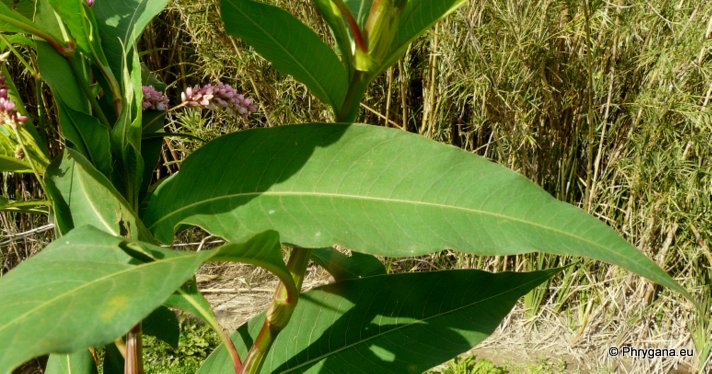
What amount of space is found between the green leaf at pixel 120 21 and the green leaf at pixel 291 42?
0.07 metres

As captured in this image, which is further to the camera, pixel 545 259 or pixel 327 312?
pixel 545 259

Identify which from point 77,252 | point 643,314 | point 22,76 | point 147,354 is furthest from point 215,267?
point 77,252

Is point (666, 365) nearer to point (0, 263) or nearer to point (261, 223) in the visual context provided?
point (261, 223)

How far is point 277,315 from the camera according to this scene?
1.68 feet

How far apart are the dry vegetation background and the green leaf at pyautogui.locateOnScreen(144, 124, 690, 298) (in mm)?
1766

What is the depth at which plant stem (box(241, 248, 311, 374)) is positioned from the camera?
509 millimetres

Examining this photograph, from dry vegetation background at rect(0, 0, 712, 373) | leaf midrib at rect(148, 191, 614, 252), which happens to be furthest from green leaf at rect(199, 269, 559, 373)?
dry vegetation background at rect(0, 0, 712, 373)

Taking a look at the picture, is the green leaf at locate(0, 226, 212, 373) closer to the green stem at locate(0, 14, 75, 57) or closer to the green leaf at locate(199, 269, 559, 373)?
the green stem at locate(0, 14, 75, 57)

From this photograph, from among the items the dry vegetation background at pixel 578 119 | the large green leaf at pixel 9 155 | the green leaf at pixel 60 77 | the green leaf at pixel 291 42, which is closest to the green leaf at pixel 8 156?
the large green leaf at pixel 9 155

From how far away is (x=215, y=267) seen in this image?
11.0 ft

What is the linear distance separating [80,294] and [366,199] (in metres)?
0.20

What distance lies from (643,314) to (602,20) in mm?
1032

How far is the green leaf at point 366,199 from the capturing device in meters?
0.44

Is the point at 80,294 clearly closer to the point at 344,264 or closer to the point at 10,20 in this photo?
the point at 10,20
